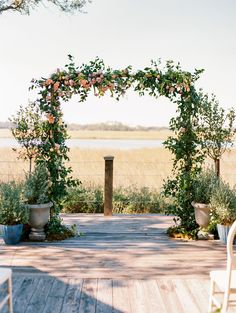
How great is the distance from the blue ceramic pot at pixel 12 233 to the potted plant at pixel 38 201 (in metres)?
0.25

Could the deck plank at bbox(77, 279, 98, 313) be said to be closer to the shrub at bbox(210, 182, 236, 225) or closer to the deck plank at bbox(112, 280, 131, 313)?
the deck plank at bbox(112, 280, 131, 313)

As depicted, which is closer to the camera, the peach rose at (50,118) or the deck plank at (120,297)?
the deck plank at (120,297)

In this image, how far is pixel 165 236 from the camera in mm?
5559

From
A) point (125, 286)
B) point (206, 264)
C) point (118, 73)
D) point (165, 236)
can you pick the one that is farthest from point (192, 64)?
point (125, 286)

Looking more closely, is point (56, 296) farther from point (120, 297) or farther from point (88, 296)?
point (120, 297)

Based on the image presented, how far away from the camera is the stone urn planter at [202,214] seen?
17.4 feet

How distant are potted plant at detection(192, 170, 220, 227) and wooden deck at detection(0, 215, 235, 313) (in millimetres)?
315

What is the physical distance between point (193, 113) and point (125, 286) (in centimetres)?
269

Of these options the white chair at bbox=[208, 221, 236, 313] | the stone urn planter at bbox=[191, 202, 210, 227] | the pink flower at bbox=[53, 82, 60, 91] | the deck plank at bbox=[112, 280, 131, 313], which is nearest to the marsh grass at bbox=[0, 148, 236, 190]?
the stone urn planter at bbox=[191, 202, 210, 227]

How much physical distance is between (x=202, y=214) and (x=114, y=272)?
178cm

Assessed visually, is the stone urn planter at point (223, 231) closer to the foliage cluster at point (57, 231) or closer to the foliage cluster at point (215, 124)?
the foliage cluster at point (57, 231)

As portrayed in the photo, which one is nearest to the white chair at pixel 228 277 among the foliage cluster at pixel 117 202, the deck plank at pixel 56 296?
the deck plank at pixel 56 296

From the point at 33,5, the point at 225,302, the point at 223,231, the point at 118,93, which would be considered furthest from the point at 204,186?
the point at 33,5

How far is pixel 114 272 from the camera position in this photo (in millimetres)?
3996
